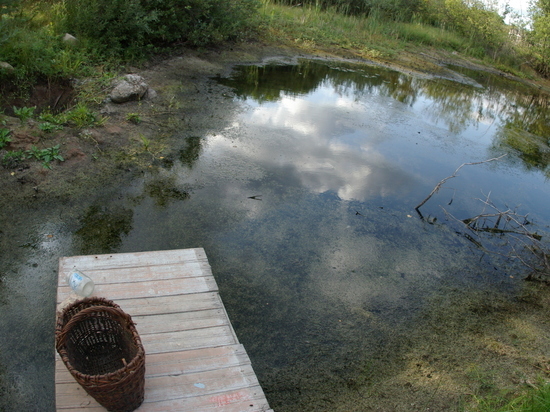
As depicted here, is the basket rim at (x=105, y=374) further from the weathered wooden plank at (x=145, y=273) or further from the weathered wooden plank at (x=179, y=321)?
the weathered wooden plank at (x=145, y=273)

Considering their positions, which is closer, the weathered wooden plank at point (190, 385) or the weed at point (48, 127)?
the weathered wooden plank at point (190, 385)

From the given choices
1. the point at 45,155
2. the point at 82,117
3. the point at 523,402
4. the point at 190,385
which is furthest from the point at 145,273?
the point at 82,117

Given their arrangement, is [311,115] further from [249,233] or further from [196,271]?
[196,271]

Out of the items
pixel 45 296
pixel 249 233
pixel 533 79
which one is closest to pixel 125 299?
pixel 45 296

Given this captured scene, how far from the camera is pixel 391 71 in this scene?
11.7 metres

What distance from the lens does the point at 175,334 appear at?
252 cm

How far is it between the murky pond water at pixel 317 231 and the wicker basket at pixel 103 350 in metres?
0.61

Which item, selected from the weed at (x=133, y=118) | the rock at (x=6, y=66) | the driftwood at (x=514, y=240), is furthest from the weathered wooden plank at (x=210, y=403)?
the rock at (x=6, y=66)

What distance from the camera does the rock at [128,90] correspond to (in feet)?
21.2

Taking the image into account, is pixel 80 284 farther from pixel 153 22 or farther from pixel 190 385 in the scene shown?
pixel 153 22

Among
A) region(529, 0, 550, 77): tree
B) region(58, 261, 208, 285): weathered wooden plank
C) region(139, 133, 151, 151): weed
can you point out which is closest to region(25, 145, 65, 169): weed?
region(139, 133, 151, 151): weed

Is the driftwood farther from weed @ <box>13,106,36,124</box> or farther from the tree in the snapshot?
the tree

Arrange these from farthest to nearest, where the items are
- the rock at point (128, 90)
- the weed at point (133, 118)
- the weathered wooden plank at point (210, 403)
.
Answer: the rock at point (128, 90) < the weed at point (133, 118) < the weathered wooden plank at point (210, 403)

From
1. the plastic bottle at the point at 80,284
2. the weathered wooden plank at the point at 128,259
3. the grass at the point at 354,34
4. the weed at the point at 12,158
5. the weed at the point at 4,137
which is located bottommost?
the weed at the point at 12,158
